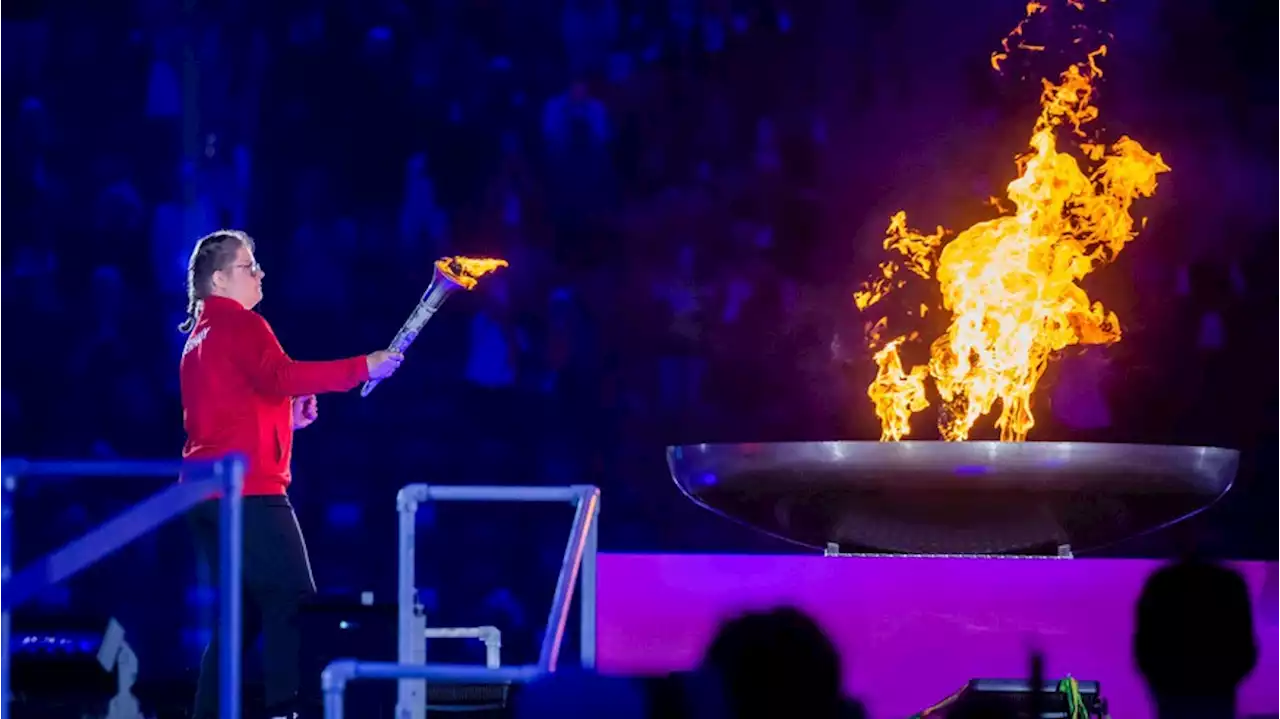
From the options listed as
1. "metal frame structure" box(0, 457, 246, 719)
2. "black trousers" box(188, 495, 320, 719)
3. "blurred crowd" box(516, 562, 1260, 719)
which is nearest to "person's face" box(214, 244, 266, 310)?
"black trousers" box(188, 495, 320, 719)

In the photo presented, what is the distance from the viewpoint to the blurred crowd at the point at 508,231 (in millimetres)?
4648

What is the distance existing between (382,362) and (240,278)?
37 cm

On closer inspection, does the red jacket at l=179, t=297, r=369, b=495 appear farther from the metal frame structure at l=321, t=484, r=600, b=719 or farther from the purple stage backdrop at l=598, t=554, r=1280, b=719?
the purple stage backdrop at l=598, t=554, r=1280, b=719

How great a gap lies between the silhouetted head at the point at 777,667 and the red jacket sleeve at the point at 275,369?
7.07ft

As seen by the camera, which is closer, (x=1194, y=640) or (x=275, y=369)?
(x=1194, y=640)

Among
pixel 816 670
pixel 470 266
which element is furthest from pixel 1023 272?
pixel 816 670

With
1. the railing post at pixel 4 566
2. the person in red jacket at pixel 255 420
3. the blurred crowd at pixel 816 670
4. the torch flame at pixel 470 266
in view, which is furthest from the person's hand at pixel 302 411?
the blurred crowd at pixel 816 670

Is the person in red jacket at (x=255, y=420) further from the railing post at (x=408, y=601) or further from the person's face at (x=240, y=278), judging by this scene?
the railing post at (x=408, y=601)

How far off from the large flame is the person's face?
162 cm

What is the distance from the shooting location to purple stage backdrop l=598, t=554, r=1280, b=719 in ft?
9.30

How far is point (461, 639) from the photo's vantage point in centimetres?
485

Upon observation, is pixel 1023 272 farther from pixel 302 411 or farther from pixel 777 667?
pixel 777 667

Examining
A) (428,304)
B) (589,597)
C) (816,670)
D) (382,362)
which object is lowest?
(816,670)

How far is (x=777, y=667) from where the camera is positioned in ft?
5.12
